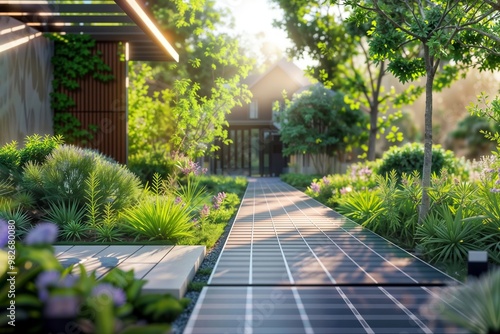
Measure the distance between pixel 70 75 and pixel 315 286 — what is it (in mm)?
11555

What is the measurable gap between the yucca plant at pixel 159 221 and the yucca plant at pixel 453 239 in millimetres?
3388

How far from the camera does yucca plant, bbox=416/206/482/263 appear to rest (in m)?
6.95

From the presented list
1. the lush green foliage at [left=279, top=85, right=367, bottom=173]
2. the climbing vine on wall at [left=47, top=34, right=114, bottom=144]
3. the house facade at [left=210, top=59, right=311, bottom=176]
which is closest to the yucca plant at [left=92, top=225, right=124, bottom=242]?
the climbing vine on wall at [left=47, top=34, right=114, bottom=144]

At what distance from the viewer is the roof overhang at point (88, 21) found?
1171 cm

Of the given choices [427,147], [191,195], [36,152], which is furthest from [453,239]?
[36,152]

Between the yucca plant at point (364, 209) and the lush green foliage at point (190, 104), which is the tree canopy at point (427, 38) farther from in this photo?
the lush green foliage at point (190, 104)

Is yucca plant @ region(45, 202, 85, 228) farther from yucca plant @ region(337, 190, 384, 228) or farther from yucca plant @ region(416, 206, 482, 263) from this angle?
yucca plant @ region(416, 206, 482, 263)

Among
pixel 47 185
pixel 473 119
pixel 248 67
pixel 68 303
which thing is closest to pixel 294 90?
pixel 473 119

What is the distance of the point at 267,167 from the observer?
34.5m

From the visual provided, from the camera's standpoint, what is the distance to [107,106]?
14883 mm

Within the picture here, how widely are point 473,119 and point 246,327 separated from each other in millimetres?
31955

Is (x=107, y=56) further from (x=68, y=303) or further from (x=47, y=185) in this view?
(x=68, y=303)

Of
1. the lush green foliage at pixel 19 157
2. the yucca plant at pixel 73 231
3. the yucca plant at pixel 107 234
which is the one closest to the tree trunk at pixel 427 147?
the yucca plant at pixel 107 234

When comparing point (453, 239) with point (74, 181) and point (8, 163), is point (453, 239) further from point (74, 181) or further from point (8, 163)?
point (8, 163)
